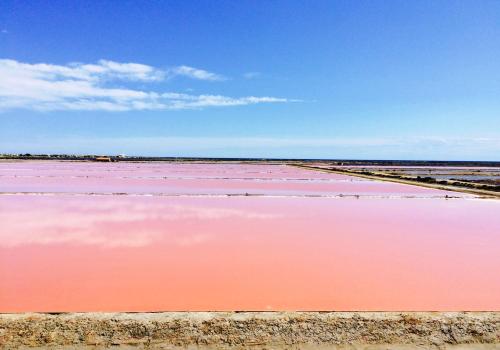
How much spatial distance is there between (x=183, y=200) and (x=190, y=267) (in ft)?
30.3

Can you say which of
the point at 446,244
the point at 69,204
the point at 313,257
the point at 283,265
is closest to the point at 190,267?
the point at 283,265

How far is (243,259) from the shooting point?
6.86m

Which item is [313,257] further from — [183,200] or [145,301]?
[183,200]

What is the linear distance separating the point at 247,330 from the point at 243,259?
319 centimetres

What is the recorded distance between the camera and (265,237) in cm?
865

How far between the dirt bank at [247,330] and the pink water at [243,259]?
0.84 meters

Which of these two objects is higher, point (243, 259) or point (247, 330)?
point (247, 330)

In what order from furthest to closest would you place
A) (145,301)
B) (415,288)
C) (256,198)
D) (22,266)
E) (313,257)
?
1. (256,198)
2. (313,257)
3. (22,266)
4. (415,288)
5. (145,301)

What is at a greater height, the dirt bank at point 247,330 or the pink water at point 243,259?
the dirt bank at point 247,330

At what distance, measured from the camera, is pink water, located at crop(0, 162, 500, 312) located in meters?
4.95

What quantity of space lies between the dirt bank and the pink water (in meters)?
0.84

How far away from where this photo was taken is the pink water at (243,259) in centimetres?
495

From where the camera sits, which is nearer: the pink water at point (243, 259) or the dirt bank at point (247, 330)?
the dirt bank at point (247, 330)

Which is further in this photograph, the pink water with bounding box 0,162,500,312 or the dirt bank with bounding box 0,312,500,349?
the pink water with bounding box 0,162,500,312
